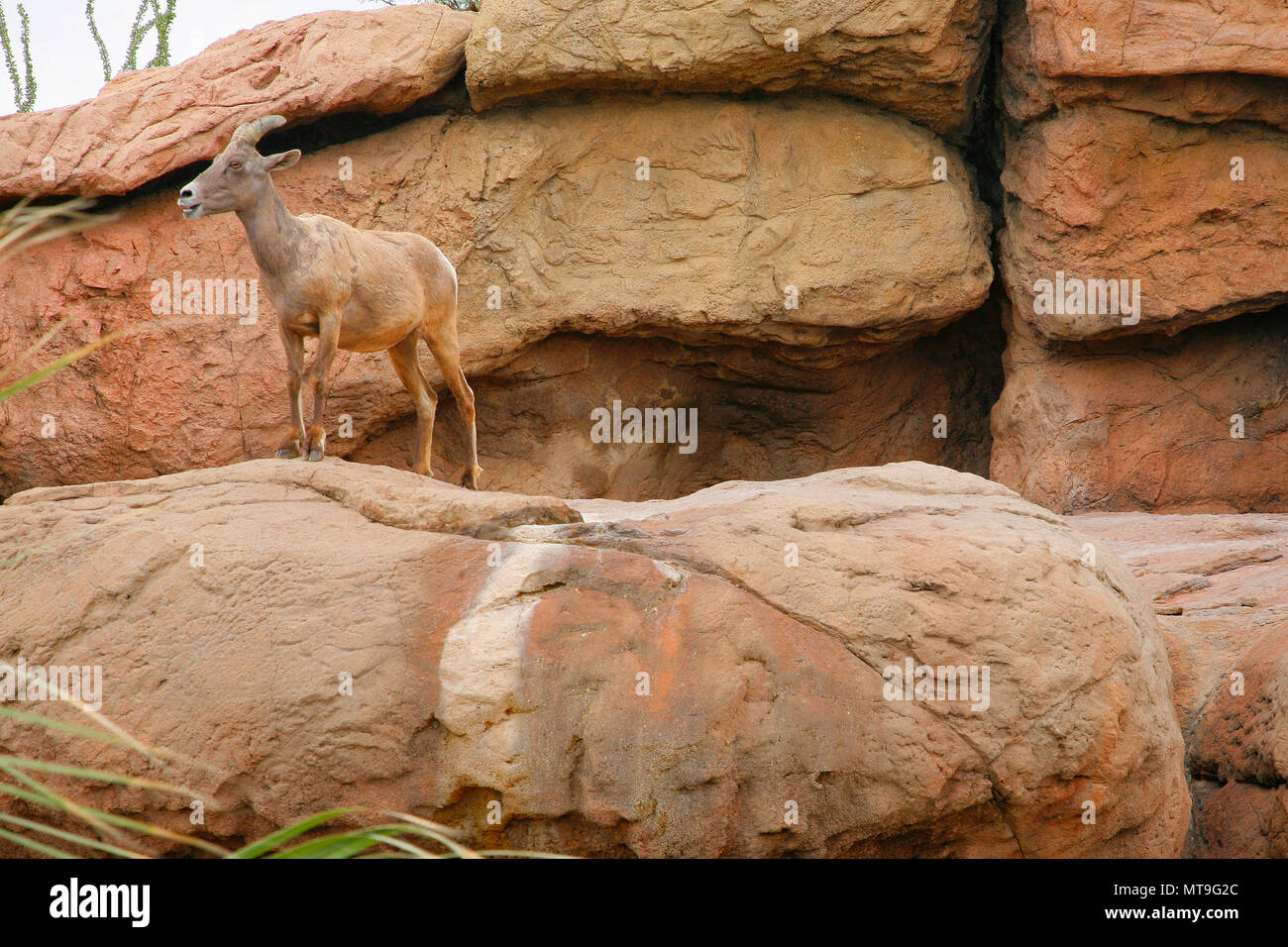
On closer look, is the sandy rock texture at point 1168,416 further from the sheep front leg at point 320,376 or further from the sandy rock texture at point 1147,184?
the sheep front leg at point 320,376

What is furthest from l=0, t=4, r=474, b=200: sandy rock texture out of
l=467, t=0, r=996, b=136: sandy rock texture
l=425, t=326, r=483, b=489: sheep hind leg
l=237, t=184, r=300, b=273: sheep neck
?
l=237, t=184, r=300, b=273: sheep neck

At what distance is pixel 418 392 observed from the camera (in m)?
7.09

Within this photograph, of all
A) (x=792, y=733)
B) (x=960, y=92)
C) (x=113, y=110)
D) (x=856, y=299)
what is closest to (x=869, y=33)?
(x=960, y=92)

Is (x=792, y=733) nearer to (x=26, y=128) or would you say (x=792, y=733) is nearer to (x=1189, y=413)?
(x=1189, y=413)

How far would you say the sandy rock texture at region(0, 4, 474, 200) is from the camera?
902cm

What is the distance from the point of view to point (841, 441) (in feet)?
34.4

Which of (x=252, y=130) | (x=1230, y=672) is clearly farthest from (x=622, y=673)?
(x=252, y=130)

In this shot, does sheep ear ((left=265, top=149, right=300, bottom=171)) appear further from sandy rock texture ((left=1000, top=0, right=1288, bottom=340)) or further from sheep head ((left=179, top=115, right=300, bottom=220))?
sandy rock texture ((left=1000, top=0, right=1288, bottom=340))

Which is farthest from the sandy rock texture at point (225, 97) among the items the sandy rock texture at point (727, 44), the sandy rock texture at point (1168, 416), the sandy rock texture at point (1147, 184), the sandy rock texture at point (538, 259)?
the sandy rock texture at point (1168, 416)

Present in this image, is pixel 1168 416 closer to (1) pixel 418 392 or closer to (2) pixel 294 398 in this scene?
(1) pixel 418 392

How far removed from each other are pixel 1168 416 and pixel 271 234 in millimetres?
6780

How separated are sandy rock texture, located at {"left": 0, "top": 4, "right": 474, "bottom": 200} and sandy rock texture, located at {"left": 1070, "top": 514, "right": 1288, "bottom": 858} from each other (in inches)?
232

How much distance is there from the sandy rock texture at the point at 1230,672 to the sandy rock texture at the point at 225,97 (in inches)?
232

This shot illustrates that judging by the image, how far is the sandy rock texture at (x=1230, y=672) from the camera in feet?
17.3
